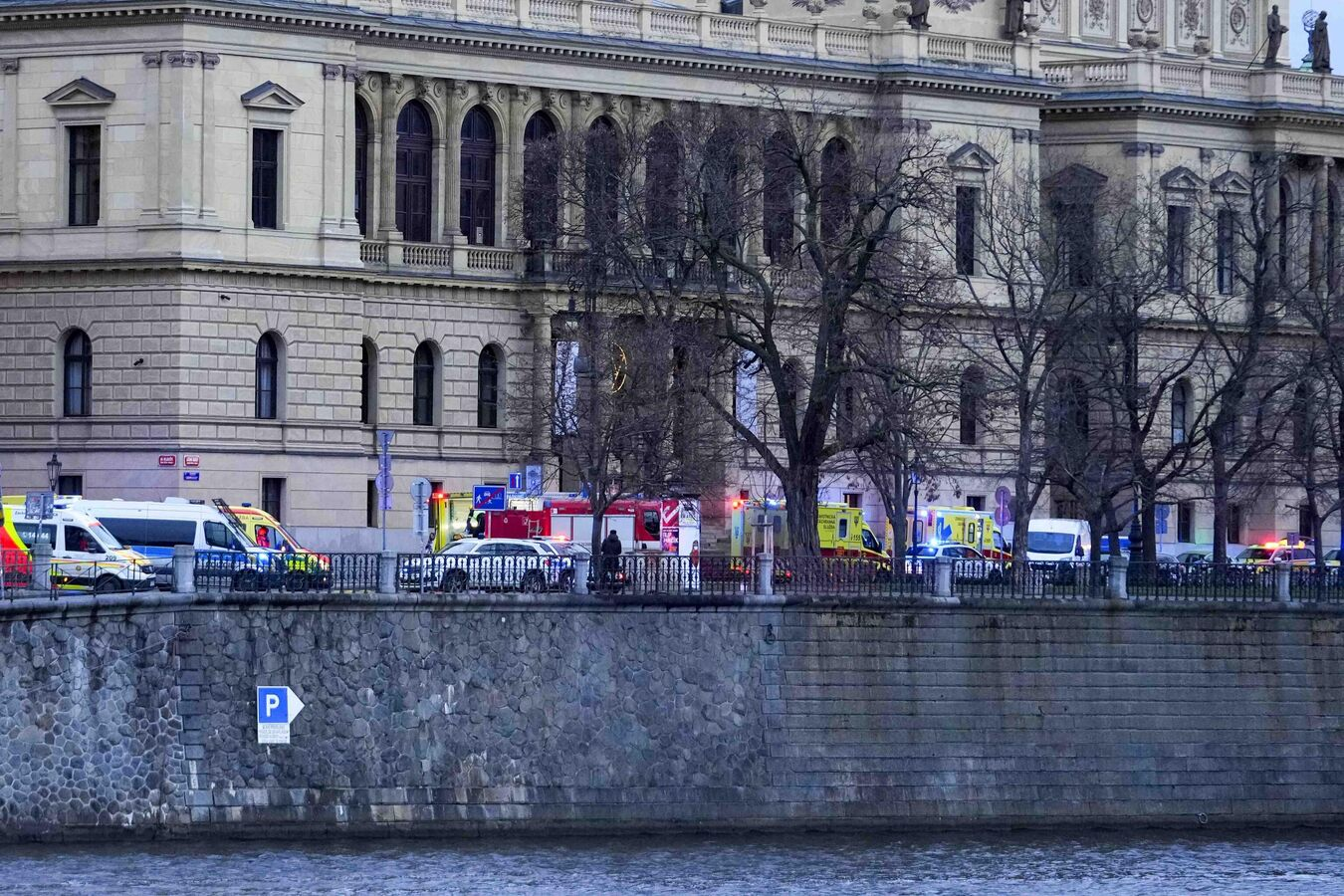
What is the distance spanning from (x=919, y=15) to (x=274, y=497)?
27.8 metres

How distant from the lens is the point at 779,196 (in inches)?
4336

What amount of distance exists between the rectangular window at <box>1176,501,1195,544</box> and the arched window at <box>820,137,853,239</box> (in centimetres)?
2334

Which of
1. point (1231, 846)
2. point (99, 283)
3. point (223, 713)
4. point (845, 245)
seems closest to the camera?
point (223, 713)

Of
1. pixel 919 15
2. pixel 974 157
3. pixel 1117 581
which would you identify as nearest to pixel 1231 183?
pixel 974 157

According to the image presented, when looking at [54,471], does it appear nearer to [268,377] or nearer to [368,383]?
[268,377]

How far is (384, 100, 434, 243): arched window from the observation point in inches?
4483

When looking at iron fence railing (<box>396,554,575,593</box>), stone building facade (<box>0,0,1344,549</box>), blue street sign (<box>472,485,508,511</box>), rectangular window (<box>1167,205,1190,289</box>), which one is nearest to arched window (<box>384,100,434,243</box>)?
stone building facade (<box>0,0,1344,549</box>)

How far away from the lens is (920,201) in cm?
8694

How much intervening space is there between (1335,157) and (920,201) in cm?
4877

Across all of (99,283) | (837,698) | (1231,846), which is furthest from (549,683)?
(99,283)

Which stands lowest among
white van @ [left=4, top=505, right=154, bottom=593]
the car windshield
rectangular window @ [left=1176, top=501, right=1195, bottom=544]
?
white van @ [left=4, top=505, right=154, bottom=593]

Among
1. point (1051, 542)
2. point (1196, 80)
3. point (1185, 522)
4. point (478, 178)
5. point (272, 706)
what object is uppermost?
point (1196, 80)

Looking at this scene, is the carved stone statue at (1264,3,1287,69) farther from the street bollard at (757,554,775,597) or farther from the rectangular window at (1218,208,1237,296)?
the street bollard at (757,554,775,597)

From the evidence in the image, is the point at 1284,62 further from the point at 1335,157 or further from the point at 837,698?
the point at 837,698
